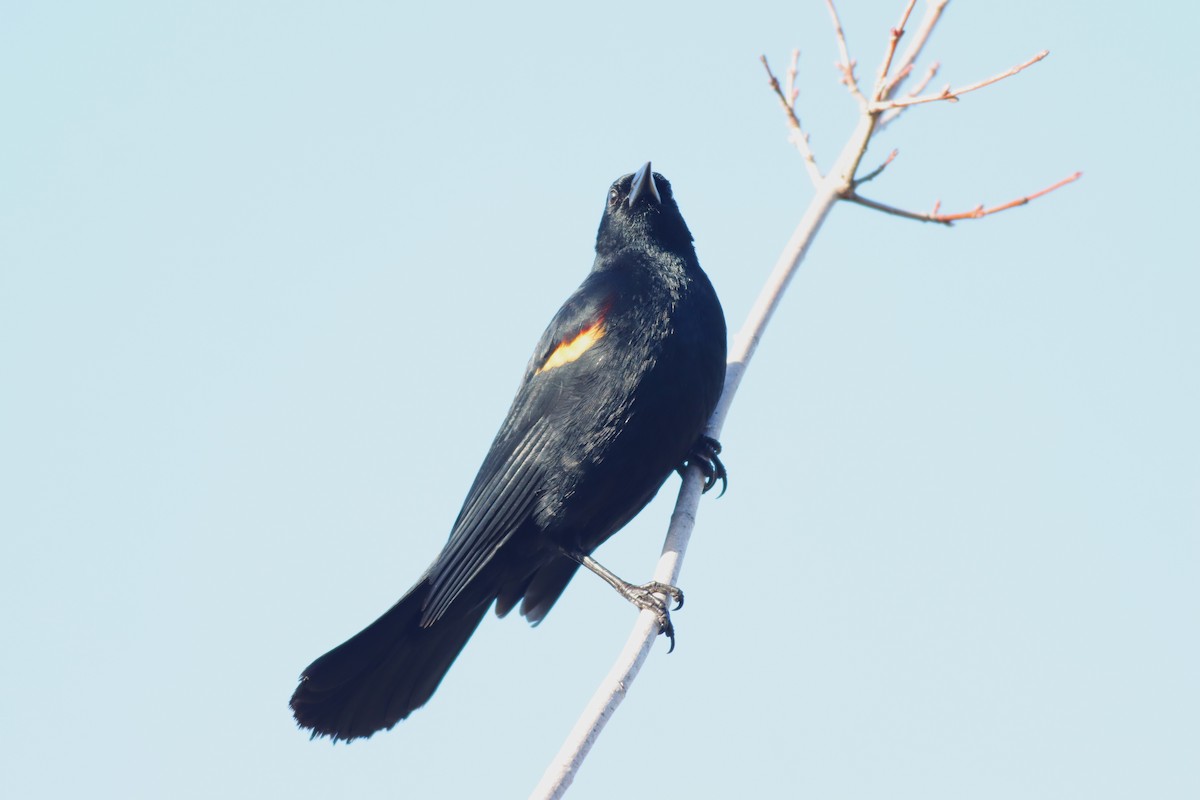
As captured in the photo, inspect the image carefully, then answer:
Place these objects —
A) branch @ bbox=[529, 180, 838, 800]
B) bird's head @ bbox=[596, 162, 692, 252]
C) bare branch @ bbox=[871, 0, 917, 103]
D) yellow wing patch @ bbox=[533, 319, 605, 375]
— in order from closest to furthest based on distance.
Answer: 1. branch @ bbox=[529, 180, 838, 800]
2. bare branch @ bbox=[871, 0, 917, 103]
3. yellow wing patch @ bbox=[533, 319, 605, 375]
4. bird's head @ bbox=[596, 162, 692, 252]

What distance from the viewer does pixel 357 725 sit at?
552 cm

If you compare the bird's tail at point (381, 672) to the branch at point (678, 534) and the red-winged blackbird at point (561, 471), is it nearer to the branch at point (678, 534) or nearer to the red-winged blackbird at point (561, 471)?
the red-winged blackbird at point (561, 471)

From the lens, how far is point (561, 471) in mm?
5371

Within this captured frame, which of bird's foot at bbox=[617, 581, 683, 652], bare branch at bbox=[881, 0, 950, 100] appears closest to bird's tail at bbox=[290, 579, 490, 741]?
bird's foot at bbox=[617, 581, 683, 652]

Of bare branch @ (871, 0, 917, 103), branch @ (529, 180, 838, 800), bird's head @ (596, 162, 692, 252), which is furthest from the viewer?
bird's head @ (596, 162, 692, 252)

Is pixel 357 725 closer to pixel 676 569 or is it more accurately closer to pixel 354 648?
pixel 354 648

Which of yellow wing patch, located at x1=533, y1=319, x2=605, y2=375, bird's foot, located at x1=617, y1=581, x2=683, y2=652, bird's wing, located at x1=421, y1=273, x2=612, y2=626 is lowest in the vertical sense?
bird's foot, located at x1=617, y1=581, x2=683, y2=652

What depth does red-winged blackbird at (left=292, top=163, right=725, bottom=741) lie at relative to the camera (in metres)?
5.30

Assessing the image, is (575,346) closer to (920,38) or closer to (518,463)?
(518,463)

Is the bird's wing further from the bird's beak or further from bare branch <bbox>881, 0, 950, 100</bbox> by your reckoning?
bare branch <bbox>881, 0, 950, 100</bbox>

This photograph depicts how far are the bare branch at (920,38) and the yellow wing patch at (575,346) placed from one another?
1.57m

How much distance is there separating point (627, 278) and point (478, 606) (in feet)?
5.21

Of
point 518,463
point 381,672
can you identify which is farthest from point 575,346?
point 381,672

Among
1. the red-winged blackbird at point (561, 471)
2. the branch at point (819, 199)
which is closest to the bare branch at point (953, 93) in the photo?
the branch at point (819, 199)
